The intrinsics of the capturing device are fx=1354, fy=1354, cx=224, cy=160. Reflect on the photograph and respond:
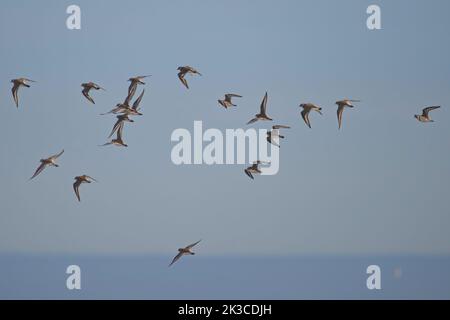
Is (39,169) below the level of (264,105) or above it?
below

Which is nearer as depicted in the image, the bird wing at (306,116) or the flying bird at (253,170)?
the flying bird at (253,170)

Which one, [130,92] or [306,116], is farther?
[306,116]

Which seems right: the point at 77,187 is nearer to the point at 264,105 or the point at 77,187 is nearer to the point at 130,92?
the point at 130,92

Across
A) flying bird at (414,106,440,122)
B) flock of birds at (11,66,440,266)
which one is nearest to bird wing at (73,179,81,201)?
flock of birds at (11,66,440,266)

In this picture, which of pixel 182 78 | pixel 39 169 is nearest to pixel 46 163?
pixel 39 169

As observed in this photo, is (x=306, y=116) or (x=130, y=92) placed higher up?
(x=130, y=92)

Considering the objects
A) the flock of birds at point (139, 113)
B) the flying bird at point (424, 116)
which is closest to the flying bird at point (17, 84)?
the flock of birds at point (139, 113)

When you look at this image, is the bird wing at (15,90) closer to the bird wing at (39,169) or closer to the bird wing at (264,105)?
the bird wing at (39,169)

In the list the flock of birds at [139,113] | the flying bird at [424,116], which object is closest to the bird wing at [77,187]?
the flock of birds at [139,113]

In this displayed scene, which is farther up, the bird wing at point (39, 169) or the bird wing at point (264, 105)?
the bird wing at point (264, 105)

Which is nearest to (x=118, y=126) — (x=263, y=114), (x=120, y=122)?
(x=120, y=122)

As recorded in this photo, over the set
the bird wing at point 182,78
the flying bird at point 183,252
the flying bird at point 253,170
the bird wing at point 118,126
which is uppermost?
the bird wing at point 182,78

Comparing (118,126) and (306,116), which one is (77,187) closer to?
(118,126)

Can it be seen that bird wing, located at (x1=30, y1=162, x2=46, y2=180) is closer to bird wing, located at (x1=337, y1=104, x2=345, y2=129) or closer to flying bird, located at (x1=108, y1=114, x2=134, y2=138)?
flying bird, located at (x1=108, y1=114, x2=134, y2=138)
